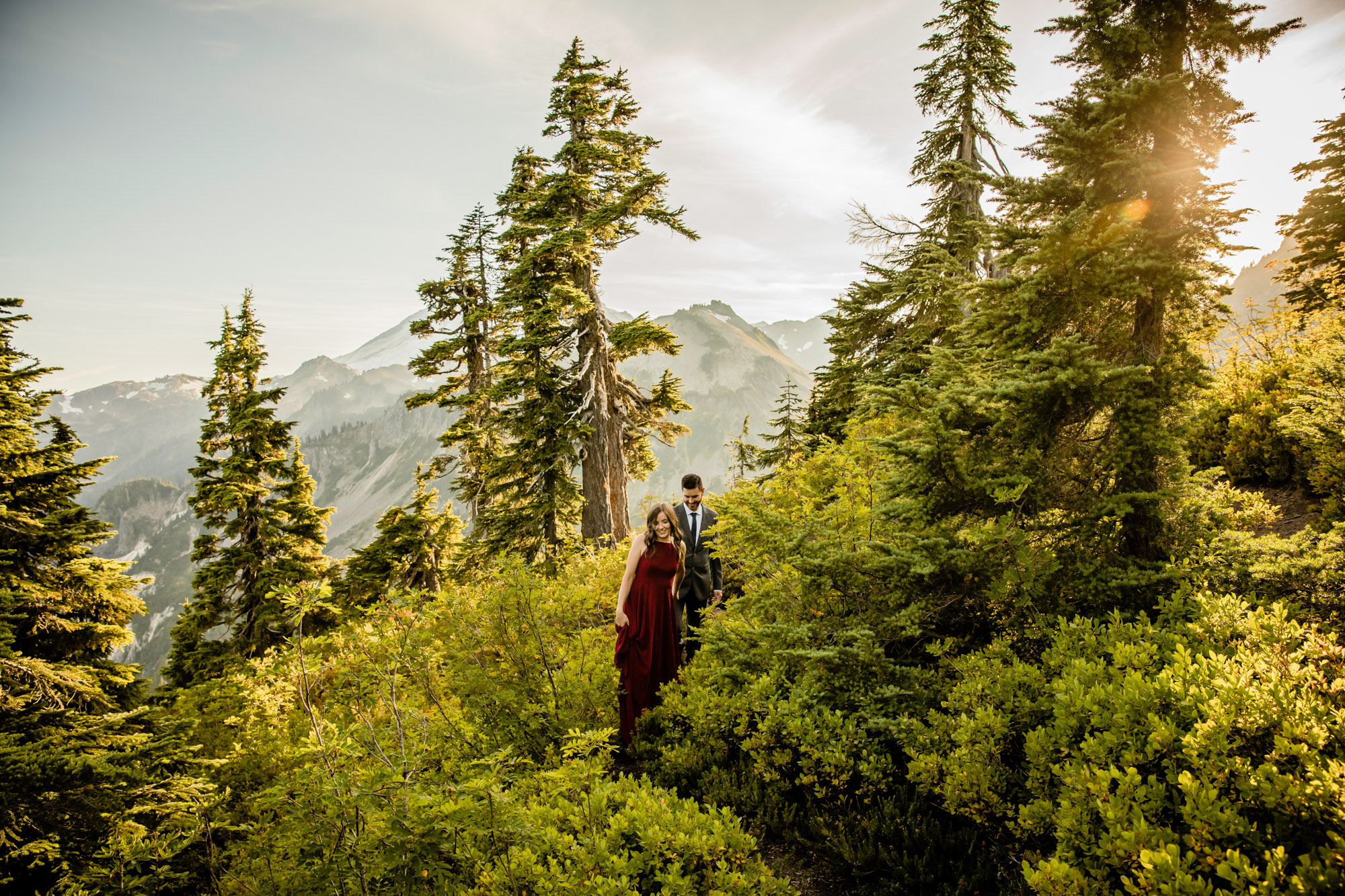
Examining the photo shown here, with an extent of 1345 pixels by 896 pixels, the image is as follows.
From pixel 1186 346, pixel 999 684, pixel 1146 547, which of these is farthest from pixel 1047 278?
pixel 999 684

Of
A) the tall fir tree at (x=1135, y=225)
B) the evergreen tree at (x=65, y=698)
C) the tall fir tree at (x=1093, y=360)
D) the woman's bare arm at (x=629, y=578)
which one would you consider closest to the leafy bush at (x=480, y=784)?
the woman's bare arm at (x=629, y=578)

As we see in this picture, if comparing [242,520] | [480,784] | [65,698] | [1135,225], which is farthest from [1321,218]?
[242,520]

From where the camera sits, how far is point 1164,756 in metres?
2.48

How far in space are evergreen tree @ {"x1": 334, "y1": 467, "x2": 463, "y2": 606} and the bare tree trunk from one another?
7.08 metres

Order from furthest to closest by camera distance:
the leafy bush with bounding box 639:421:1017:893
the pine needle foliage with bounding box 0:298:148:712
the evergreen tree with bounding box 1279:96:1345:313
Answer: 1. the evergreen tree with bounding box 1279:96:1345:313
2. the pine needle foliage with bounding box 0:298:148:712
3. the leafy bush with bounding box 639:421:1017:893

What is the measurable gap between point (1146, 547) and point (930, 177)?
492 inches

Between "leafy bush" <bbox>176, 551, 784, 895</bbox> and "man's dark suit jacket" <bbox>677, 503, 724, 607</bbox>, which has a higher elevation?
"man's dark suit jacket" <bbox>677, 503, 724, 607</bbox>

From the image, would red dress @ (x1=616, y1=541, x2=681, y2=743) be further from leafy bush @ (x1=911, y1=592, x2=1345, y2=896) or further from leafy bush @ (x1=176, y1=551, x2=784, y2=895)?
leafy bush @ (x1=911, y1=592, x2=1345, y2=896)

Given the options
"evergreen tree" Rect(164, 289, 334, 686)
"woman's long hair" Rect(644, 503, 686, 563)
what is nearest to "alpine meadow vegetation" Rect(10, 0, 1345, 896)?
"woman's long hair" Rect(644, 503, 686, 563)

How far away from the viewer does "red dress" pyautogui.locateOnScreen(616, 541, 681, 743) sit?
5523mm

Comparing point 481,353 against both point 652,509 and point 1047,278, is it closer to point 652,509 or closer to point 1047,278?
point 652,509

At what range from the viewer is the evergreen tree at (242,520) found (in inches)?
623

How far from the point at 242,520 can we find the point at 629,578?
1702 centimetres

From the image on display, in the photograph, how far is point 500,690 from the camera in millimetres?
5074
